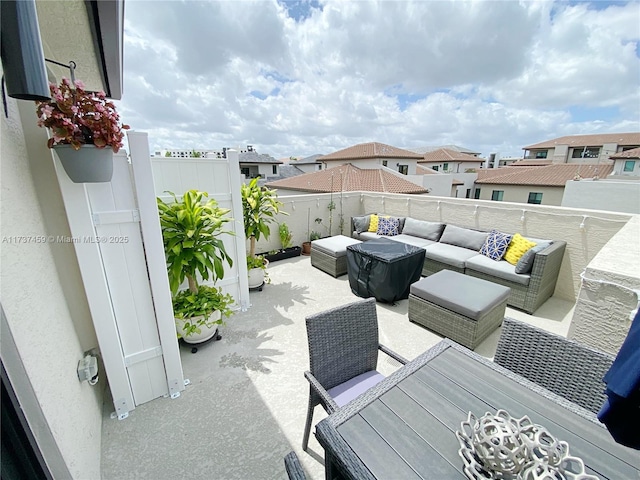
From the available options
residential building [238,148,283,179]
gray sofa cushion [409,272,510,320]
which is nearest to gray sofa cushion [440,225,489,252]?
gray sofa cushion [409,272,510,320]

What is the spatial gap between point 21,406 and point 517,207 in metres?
5.76

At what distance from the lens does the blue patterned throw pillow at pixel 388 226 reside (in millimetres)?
5445

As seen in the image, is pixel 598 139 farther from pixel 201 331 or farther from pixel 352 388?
pixel 201 331

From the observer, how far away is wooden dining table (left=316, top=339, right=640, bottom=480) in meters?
0.98

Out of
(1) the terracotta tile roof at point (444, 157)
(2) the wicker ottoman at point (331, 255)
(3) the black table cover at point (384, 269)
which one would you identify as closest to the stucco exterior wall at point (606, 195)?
(3) the black table cover at point (384, 269)

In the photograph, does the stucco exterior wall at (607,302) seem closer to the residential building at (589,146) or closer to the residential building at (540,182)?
the residential building at (540,182)

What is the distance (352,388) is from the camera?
1744 mm

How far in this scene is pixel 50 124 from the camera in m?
1.42

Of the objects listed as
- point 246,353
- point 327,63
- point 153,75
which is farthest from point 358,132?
point 246,353

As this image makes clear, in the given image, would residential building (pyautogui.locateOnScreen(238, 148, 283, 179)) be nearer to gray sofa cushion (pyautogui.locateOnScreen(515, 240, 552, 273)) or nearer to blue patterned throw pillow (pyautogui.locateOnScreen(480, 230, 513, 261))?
blue patterned throw pillow (pyautogui.locateOnScreen(480, 230, 513, 261))

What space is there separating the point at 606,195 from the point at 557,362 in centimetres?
1148

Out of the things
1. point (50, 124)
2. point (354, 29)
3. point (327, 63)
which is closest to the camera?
point (50, 124)

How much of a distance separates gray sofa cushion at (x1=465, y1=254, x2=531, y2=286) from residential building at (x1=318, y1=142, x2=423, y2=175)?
1726 cm

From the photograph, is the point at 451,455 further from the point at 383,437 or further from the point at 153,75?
the point at 153,75
